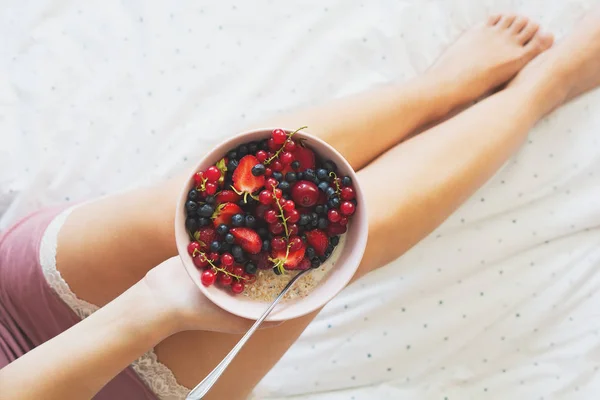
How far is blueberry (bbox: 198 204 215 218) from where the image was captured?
0.54 m

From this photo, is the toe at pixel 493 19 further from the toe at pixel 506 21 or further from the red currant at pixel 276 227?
the red currant at pixel 276 227

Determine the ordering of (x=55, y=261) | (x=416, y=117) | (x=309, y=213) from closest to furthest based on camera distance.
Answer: (x=309, y=213), (x=55, y=261), (x=416, y=117)

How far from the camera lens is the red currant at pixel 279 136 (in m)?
0.55

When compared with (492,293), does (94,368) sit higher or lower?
higher

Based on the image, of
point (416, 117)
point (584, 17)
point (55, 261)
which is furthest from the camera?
point (584, 17)

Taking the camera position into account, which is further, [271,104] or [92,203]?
[271,104]

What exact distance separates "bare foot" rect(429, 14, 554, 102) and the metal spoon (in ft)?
1.62

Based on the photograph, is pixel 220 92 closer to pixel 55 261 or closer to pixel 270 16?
pixel 270 16

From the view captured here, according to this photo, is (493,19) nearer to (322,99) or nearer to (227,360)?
(322,99)

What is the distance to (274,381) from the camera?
0.88m

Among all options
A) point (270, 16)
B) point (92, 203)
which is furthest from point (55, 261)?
point (270, 16)

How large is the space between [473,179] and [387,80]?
25cm

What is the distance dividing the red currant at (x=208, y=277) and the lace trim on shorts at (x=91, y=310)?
0.21 meters

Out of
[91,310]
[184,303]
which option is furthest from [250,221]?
[91,310]
